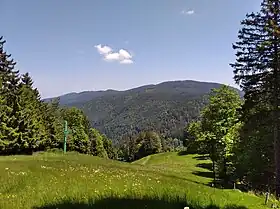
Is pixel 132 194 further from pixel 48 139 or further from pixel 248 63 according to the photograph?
pixel 48 139

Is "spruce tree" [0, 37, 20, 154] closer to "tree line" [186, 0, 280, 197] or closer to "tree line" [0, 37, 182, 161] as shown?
"tree line" [0, 37, 182, 161]

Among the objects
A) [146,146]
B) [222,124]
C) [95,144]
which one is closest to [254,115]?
[222,124]

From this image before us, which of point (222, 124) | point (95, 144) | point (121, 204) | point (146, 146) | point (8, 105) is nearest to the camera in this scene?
point (121, 204)

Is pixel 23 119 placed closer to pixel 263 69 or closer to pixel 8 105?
pixel 8 105

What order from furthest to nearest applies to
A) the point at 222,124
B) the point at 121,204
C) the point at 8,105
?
1. the point at 8,105
2. the point at 222,124
3. the point at 121,204

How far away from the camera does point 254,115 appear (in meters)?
27.7

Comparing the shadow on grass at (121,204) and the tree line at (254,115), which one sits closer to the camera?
the shadow on grass at (121,204)

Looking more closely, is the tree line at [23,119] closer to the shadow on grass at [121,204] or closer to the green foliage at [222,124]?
the green foliage at [222,124]

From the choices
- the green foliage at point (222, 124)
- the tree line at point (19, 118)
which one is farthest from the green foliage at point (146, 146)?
the green foliage at point (222, 124)

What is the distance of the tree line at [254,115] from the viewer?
85.7 feet

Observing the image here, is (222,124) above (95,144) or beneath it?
above

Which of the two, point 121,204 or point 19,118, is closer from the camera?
point 121,204

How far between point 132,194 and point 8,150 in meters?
47.5

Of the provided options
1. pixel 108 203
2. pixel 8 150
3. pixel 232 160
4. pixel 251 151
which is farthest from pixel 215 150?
pixel 108 203
